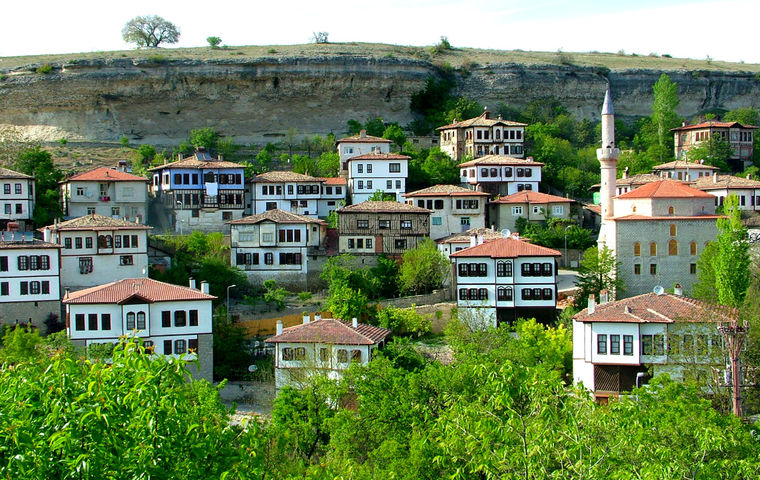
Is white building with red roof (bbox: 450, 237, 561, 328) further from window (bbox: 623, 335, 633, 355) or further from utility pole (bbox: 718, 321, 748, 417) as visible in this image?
utility pole (bbox: 718, 321, 748, 417)

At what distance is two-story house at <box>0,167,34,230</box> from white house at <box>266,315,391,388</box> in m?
19.0

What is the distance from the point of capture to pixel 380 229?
49625 millimetres

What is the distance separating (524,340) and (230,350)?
11186 millimetres

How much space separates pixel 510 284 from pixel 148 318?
14640 millimetres

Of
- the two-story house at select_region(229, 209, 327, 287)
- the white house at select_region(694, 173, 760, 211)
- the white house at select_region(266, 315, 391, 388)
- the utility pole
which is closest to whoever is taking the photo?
the utility pole

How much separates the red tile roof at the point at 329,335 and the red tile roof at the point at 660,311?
7462 millimetres

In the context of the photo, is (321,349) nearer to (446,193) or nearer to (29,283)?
(29,283)

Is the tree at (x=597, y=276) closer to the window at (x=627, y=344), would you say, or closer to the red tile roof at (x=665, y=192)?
the red tile roof at (x=665, y=192)

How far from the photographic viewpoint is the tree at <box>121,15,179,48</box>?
100750 millimetres

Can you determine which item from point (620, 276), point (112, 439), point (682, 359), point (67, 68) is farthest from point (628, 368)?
point (67, 68)

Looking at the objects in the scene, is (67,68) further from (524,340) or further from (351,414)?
(351,414)

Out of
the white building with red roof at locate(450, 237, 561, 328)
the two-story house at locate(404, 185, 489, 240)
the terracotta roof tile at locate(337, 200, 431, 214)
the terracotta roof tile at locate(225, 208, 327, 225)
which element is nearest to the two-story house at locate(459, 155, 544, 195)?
the two-story house at locate(404, 185, 489, 240)

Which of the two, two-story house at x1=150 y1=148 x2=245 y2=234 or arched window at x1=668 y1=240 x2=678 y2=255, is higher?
two-story house at x1=150 y1=148 x2=245 y2=234

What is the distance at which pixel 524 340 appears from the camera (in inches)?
1485
